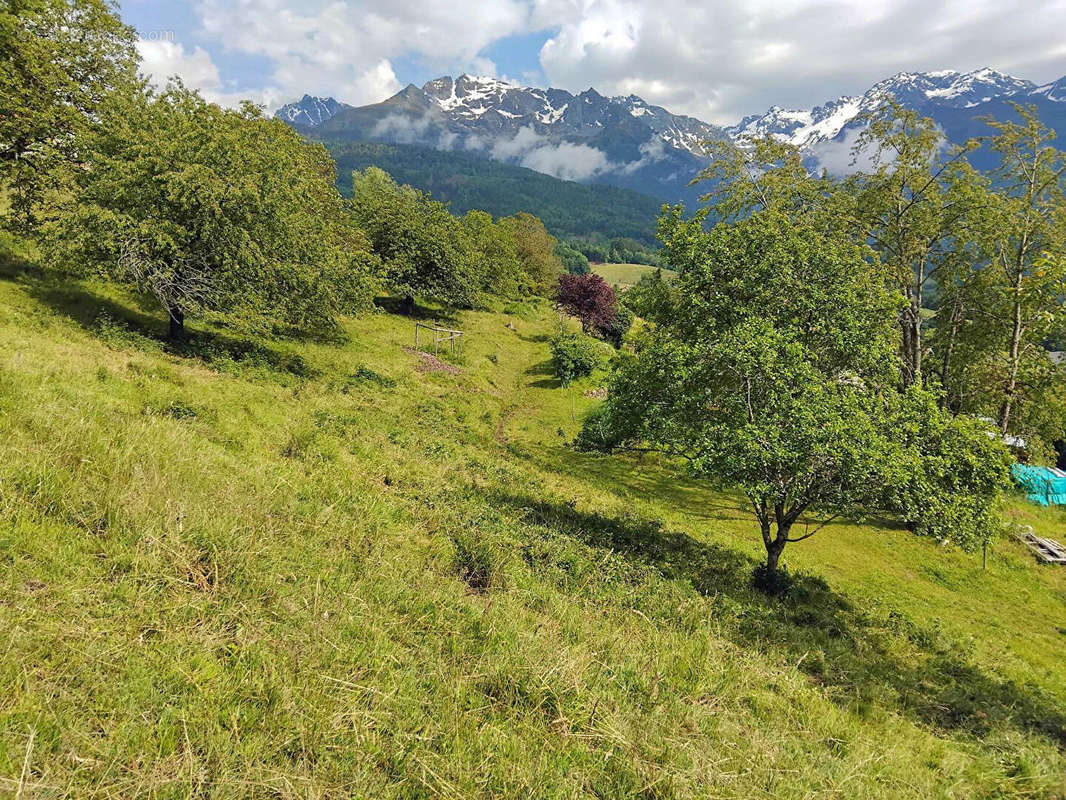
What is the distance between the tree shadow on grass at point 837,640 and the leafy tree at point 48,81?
25.3m

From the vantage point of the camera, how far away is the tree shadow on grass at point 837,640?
34.8 ft

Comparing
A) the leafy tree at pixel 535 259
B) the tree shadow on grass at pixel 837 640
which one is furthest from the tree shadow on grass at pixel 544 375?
the leafy tree at pixel 535 259

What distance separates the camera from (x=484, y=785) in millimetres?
4438

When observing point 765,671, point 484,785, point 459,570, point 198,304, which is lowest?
point 765,671

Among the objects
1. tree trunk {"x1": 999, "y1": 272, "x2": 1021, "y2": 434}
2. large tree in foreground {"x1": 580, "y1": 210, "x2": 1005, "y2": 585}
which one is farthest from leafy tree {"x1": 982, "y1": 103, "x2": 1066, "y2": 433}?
large tree in foreground {"x1": 580, "y1": 210, "x2": 1005, "y2": 585}

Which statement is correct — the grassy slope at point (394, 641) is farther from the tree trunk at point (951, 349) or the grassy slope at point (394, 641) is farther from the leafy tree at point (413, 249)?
the leafy tree at point (413, 249)

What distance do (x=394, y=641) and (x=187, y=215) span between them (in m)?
23.7

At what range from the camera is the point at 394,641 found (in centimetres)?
613

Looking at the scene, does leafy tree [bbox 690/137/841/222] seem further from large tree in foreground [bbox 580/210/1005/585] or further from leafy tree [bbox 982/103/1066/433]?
large tree in foreground [bbox 580/210/1005/585]

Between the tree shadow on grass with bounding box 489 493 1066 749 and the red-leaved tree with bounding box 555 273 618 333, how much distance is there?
5078 cm

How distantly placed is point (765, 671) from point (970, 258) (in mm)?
29617

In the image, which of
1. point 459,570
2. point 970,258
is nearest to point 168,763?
point 459,570

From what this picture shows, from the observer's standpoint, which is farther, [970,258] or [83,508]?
[970,258]

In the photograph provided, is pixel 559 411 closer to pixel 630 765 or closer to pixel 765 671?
pixel 765 671
